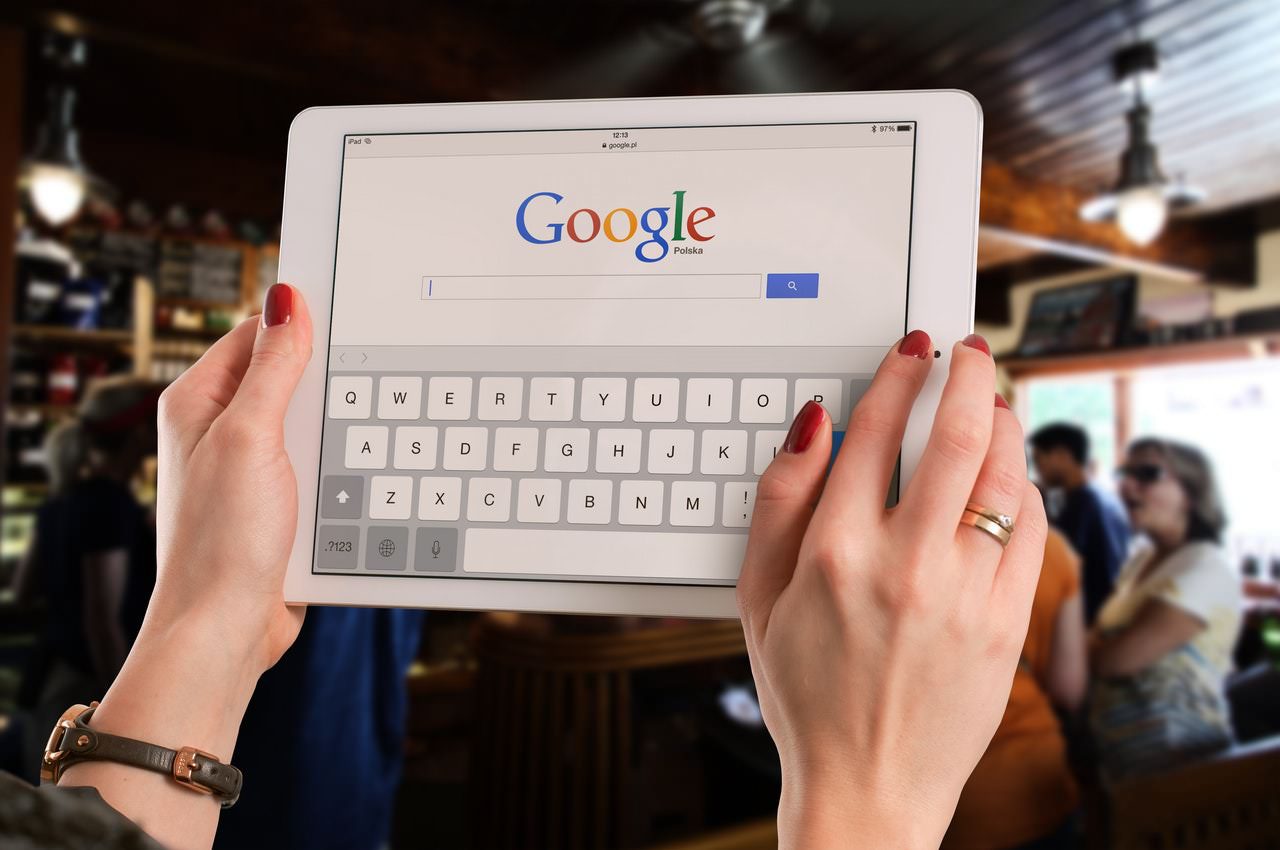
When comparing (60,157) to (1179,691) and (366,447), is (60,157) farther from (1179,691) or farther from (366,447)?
(1179,691)

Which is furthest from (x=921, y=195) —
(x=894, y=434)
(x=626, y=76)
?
(x=626, y=76)

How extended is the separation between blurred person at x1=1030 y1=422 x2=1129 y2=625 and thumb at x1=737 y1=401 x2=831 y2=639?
2829mm

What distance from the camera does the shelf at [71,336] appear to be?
3.44 m

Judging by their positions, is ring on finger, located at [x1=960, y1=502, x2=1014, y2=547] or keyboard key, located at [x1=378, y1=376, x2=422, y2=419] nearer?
ring on finger, located at [x1=960, y1=502, x2=1014, y2=547]

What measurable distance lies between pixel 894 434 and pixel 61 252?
12.9 ft

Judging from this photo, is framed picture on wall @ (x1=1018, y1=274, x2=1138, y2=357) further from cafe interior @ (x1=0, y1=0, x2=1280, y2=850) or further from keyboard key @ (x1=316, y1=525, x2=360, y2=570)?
keyboard key @ (x1=316, y1=525, x2=360, y2=570)

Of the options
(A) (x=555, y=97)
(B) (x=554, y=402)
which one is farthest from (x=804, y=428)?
(A) (x=555, y=97)

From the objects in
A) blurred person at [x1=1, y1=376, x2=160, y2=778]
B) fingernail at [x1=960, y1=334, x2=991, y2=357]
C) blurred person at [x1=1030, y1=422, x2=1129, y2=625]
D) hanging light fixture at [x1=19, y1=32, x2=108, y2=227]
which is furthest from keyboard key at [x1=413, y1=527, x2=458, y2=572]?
blurred person at [x1=1030, y1=422, x2=1129, y2=625]

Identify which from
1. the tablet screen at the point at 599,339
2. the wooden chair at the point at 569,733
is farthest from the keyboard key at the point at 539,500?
the wooden chair at the point at 569,733

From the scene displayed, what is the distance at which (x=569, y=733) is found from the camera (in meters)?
1.83

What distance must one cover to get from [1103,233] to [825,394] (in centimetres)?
408

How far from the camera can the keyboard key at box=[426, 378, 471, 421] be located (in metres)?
0.53

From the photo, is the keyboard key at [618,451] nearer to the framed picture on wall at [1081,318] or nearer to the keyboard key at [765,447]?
the keyboard key at [765,447]

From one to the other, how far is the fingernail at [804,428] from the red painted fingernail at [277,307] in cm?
31
